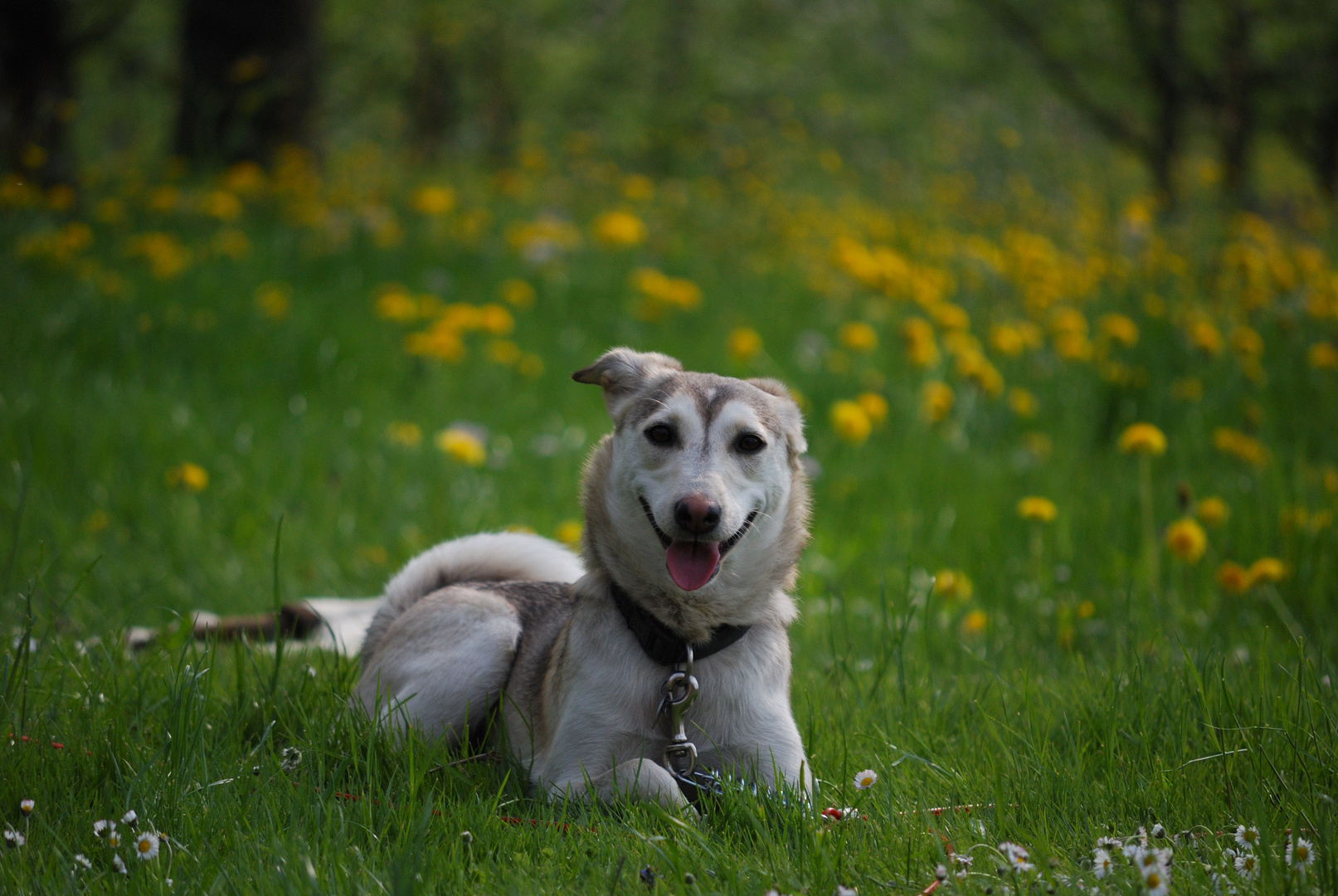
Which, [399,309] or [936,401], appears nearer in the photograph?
[936,401]

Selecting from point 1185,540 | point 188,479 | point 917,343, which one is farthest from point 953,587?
point 188,479

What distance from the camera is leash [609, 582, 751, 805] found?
2549mm

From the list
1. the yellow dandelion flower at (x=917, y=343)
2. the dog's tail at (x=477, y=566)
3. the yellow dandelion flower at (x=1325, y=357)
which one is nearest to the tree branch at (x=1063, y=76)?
the yellow dandelion flower at (x=1325, y=357)

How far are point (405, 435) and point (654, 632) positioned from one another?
11.4 feet

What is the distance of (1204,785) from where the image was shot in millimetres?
2551

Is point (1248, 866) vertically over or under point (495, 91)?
under

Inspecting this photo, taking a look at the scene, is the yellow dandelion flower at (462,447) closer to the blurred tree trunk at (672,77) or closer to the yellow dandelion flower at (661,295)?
the yellow dandelion flower at (661,295)

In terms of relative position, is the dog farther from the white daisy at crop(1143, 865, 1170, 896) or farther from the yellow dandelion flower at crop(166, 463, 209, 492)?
the yellow dandelion flower at crop(166, 463, 209, 492)

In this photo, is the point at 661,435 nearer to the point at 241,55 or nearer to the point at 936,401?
the point at 936,401

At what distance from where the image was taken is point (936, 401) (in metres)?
5.72

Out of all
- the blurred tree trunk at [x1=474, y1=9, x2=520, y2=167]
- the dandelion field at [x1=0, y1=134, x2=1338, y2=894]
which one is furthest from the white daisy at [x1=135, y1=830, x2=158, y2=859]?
the blurred tree trunk at [x1=474, y1=9, x2=520, y2=167]

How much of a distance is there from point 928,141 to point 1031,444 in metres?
9.52

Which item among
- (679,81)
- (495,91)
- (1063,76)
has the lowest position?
(495,91)

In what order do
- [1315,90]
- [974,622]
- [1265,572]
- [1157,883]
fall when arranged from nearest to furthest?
1. [1157,883]
2. [1265,572]
3. [974,622]
4. [1315,90]
